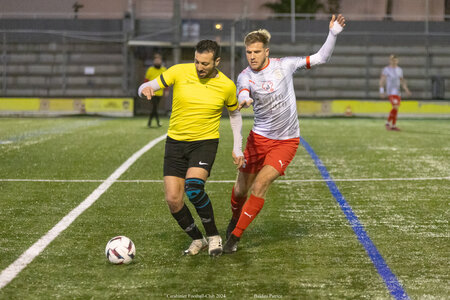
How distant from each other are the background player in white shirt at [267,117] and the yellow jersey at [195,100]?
0.18 metres

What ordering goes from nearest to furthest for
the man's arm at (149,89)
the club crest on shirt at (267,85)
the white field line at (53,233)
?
1. the white field line at (53,233)
2. the man's arm at (149,89)
3. the club crest on shirt at (267,85)

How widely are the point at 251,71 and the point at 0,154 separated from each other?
25.0 feet

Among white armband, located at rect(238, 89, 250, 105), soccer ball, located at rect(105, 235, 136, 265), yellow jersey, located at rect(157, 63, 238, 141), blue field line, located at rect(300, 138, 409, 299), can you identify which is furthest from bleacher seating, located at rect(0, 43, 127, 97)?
soccer ball, located at rect(105, 235, 136, 265)

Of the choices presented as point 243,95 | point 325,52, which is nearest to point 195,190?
point 243,95

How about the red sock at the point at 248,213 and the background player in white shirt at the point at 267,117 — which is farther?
the background player in white shirt at the point at 267,117

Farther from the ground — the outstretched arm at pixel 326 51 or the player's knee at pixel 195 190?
the outstretched arm at pixel 326 51

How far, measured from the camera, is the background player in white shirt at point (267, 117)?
20.4ft

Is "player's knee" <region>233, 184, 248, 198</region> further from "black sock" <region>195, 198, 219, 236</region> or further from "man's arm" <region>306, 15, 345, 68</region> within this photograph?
Result: "man's arm" <region>306, 15, 345, 68</region>

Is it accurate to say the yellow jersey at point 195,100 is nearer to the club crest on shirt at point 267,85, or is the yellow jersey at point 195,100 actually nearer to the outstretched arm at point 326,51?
the club crest on shirt at point 267,85

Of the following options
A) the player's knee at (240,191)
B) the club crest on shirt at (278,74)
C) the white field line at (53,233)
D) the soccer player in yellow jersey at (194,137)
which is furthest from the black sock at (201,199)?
the white field line at (53,233)

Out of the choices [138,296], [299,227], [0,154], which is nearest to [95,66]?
[0,154]

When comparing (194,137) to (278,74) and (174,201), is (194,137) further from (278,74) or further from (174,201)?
(278,74)

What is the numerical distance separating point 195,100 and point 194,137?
0.31 metres

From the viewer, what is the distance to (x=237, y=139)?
613cm
